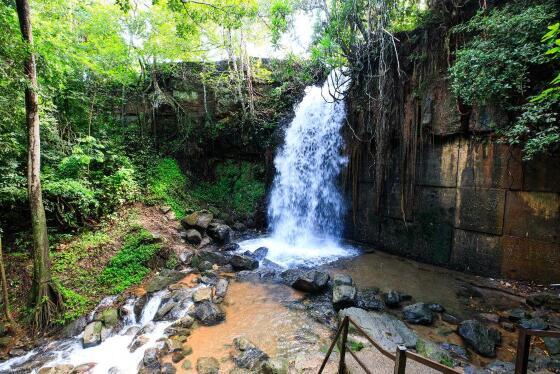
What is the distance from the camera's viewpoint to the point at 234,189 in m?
11.1

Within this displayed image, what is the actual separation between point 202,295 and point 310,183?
5608mm

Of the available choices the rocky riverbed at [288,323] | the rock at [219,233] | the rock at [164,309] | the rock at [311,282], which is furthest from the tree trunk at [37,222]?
the rock at [311,282]

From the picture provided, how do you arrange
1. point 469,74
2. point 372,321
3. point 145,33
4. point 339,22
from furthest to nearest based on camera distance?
point 145,33 < point 339,22 < point 469,74 < point 372,321

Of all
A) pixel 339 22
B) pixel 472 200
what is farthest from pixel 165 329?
pixel 339 22

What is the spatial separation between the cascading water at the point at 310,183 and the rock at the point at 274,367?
4.71 m

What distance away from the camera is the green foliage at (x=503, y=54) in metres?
4.49

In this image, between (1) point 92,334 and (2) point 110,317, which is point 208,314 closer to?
(2) point 110,317

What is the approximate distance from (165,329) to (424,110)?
7.71 meters

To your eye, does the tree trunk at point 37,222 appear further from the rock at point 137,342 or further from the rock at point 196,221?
the rock at point 196,221

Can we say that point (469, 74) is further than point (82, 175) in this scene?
No

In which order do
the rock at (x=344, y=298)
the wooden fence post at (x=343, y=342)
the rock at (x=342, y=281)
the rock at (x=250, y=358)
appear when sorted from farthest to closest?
1. the rock at (x=342, y=281)
2. the rock at (x=344, y=298)
3. the rock at (x=250, y=358)
4. the wooden fence post at (x=343, y=342)

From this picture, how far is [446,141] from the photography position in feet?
21.6

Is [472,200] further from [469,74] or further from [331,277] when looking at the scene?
[331,277]

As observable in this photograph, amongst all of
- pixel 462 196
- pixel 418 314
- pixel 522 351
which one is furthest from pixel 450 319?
pixel 522 351
